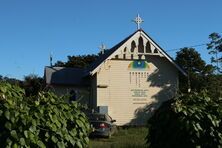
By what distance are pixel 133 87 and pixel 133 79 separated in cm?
52

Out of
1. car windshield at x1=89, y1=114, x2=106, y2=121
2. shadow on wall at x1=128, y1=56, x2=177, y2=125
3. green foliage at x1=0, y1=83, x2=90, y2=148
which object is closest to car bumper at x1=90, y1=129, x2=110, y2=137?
car windshield at x1=89, y1=114, x2=106, y2=121

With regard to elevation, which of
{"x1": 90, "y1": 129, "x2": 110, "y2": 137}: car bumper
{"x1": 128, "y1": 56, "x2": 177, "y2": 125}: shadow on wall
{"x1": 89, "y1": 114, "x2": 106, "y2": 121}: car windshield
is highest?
{"x1": 128, "y1": 56, "x2": 177, "y2": 125}: shadow on wall

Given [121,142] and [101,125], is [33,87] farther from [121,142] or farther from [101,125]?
[101,125]

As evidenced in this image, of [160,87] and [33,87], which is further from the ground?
[160,87]

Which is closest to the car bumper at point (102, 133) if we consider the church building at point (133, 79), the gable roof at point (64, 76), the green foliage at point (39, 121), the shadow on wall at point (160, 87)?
the church building at point (133, 79)

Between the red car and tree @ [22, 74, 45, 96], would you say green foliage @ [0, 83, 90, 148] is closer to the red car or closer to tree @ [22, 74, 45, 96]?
tree @ [22, 74, 45, 96]

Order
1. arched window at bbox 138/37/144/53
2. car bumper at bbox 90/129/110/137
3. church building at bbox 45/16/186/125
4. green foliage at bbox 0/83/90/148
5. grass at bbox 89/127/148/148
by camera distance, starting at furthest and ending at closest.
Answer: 1. arched window at bbox 138/37/144/53
2. church building at bbox 45/16/186/125
3. car bumper at bbox 90/129/110/137
4. grass at bbox 89/127/148/148
5. green foliage at bbox 0/83/90/148

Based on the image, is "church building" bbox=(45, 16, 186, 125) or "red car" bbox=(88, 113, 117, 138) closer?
"red car" bbox=(88, 113, 117, 138)

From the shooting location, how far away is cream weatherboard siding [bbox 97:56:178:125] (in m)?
33.3

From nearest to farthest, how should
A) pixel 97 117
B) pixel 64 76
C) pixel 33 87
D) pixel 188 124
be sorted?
pixel 188 124 < pixel 33 87 < pixel 97 117 < pixel 64 76

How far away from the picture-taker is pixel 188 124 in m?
8.81

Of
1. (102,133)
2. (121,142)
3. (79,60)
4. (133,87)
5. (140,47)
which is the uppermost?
(79,60)

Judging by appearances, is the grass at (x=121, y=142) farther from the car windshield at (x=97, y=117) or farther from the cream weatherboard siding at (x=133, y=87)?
the cream weatherboard siding at (x=133, y=87)

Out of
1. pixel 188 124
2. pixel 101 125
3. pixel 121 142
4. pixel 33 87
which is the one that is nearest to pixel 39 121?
pixel 188 124
